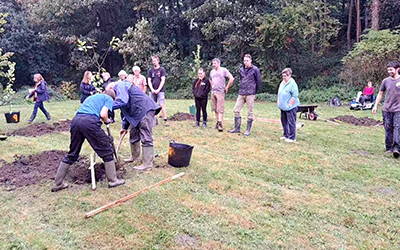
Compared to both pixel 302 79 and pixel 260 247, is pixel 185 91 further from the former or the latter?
pixel 260 247

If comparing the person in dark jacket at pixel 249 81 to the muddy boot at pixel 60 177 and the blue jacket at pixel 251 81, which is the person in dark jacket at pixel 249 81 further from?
the muddy boot at pixel 60 177

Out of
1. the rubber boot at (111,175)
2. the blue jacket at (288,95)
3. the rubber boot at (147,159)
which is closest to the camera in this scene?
the rubber boot at (111,175)

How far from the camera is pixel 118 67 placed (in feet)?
83.4

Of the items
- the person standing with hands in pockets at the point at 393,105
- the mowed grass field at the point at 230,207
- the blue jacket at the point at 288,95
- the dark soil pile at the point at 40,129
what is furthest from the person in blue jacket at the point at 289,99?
the dark soil pile at the point at 40,129

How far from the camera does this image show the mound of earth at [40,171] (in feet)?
13.6

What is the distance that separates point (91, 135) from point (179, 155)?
54.9 inches

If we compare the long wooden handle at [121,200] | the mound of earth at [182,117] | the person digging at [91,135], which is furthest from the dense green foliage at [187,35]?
the person digging at [91,135]

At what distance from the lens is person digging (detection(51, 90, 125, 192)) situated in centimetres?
370

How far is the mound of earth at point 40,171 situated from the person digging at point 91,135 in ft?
1.12

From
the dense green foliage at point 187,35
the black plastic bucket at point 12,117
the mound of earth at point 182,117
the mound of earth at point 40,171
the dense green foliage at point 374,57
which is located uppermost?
the dense green foliage at point 187,35

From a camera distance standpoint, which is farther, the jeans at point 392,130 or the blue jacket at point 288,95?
the blue jacket at point 288,95

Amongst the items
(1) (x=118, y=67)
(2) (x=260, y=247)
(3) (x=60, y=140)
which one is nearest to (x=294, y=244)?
(2) (x=260, y=247)

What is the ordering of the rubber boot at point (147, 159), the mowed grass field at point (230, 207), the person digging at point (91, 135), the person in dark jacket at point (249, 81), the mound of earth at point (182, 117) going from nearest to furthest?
1. the mowed grass field at point (230, 207)
2. the person digging at point (91, 135)
3. the rubber boot at point (147, 159)
4. the person in dark jacket at point (249, 81)
5. the mound of earth at point (182, 117)

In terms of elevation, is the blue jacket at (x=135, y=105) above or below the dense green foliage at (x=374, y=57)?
below
